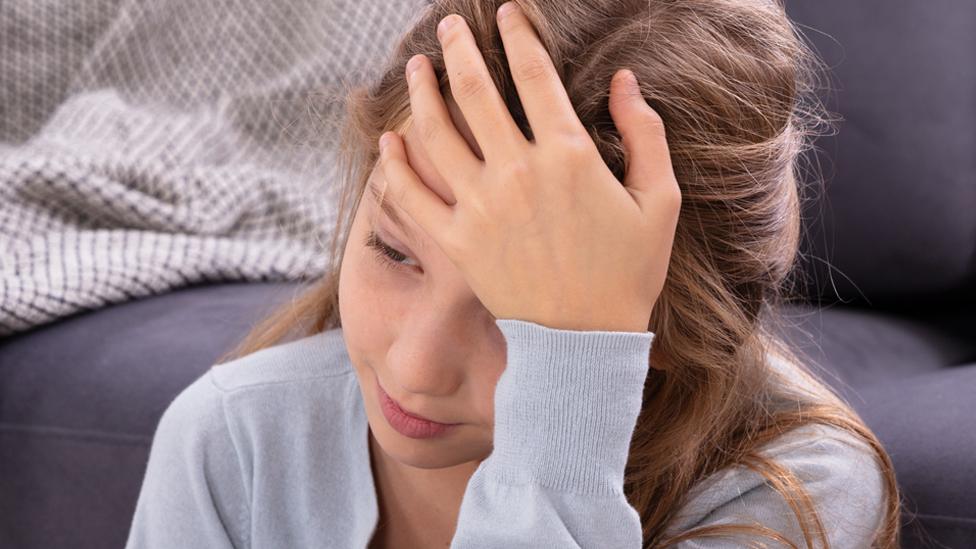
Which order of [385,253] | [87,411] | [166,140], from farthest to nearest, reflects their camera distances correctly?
[166,140], [87,411], [385,253]

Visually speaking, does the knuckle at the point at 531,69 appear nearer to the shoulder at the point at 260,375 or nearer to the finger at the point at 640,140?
the finger at the point at 640,140

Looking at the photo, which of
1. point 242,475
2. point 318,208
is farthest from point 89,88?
point 242,475

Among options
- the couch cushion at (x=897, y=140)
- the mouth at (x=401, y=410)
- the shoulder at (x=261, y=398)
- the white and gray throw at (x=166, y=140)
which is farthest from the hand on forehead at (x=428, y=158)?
the couch cushion at (x=897, y=140)

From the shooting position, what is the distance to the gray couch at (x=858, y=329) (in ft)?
3.34

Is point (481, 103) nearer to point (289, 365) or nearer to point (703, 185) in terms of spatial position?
point (703, 185)

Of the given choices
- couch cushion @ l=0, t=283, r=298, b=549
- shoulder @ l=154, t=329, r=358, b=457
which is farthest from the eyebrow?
couch cushion @ l=0, t=283, r=298, b=549

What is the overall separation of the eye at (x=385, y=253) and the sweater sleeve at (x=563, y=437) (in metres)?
0.10

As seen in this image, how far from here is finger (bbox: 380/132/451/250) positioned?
64 cm

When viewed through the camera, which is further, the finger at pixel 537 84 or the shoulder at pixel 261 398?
the shoulder at pixel 261 398

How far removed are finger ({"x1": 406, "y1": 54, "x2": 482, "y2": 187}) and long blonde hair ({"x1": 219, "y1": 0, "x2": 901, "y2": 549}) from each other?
0.12 feet

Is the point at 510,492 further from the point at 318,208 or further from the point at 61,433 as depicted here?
the point at 318,208

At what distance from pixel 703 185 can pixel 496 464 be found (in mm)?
224

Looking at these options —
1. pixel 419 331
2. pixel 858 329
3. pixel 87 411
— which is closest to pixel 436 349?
pixel 419 331

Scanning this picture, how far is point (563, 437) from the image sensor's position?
25.2 inches
